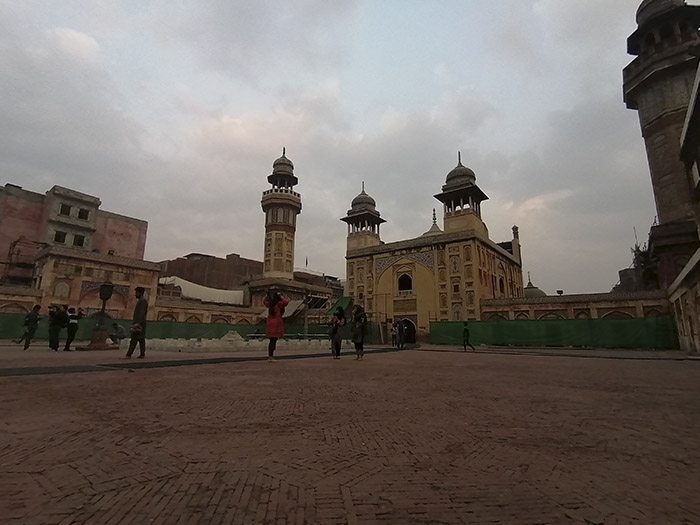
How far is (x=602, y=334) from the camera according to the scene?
1959cm

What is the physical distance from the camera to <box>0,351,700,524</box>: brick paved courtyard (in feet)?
5.26

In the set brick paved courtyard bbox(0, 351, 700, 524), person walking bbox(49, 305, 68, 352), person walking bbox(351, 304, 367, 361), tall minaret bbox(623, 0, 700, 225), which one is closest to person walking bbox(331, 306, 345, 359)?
person walking bbox(351, 304, 367, 361)

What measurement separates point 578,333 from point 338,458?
22.4m

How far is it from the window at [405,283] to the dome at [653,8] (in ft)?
82.9

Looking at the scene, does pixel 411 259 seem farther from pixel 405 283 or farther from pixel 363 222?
pixel 363 222

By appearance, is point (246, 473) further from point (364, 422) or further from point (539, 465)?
point (539, 465)

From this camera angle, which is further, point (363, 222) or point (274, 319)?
point (363, 222)

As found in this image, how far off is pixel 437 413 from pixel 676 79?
32.8 m

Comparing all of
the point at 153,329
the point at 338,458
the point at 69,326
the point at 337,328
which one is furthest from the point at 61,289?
the point at 338,458

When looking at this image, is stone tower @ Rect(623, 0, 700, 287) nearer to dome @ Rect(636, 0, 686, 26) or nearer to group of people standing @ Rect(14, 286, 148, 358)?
dome @ Rect(636, 0, 686, 26)

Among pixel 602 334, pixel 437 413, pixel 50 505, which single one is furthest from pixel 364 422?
pixel 602 334

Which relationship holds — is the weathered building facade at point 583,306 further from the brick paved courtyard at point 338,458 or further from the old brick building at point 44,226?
the old brick building at point 44,226

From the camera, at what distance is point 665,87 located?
967 inches

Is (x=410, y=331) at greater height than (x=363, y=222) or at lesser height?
lesser
